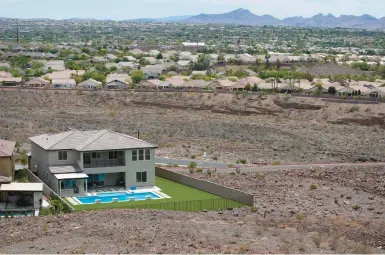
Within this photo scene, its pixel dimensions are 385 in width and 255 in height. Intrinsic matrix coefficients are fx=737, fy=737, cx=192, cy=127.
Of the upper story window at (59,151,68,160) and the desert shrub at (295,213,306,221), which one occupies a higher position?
the upper story window at (59,151,68,160)

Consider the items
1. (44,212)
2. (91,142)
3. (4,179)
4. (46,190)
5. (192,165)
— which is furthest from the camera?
(192,165)

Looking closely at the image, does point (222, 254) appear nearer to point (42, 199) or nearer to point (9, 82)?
point (42, 199)

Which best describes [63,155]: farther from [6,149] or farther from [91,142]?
[6,149]

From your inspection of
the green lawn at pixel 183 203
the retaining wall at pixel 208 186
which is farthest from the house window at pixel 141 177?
the retaining wall at pixel 208 186

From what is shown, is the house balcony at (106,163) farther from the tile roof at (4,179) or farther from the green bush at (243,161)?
the green bush at (243,161)

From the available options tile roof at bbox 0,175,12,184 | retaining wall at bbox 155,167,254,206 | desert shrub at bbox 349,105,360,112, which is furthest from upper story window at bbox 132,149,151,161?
desert shrub at bbox 349,105,360,112

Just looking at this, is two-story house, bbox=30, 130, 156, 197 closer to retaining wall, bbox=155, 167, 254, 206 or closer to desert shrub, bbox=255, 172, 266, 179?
retaining wall, bbox=155, 167, 254, 206

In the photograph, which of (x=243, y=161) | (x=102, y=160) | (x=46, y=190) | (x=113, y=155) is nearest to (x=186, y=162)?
(x=243, y=161)
